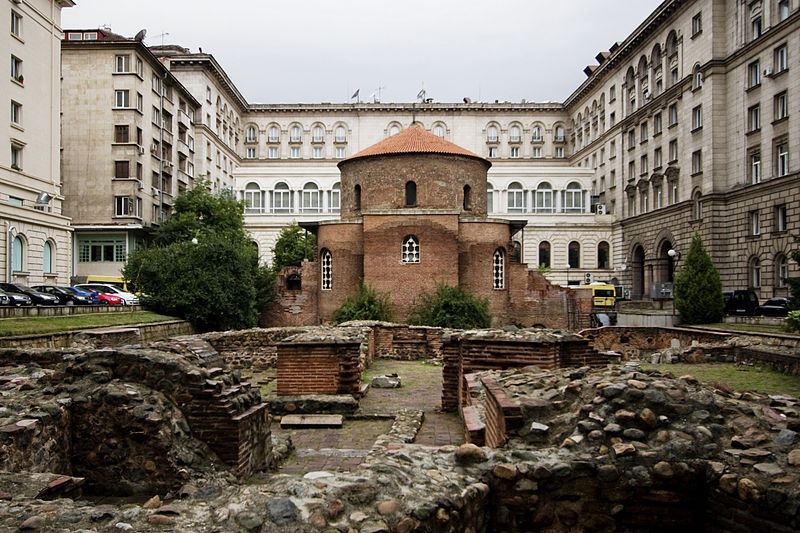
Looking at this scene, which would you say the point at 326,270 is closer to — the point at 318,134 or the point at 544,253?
the point at 544,253

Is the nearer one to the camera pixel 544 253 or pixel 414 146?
pixel 414 146

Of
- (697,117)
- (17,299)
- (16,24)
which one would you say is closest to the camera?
(17,299)

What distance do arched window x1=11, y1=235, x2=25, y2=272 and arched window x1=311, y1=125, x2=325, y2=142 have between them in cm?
4185

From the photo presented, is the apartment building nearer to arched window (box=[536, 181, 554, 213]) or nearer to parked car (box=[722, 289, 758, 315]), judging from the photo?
arched window (box=[536, 181, 554, 213])

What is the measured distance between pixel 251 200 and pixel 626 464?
2133 inches

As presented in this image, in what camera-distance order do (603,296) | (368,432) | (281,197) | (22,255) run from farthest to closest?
(281,197) < (603,296) < (22,255) < (368,432)

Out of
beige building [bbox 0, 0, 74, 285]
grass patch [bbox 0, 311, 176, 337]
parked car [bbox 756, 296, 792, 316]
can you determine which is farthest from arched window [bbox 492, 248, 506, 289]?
beige building [bbox 0, 0, 74, 285]

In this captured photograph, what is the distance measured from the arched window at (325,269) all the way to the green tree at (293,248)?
453 inches

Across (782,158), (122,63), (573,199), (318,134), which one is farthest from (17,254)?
(318,134)

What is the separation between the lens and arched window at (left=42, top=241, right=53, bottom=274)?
3156 centimetres

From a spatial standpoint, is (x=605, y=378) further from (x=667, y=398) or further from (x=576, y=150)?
(x=576, y=150)

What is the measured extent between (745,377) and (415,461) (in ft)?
33.6

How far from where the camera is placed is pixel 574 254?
173 feet

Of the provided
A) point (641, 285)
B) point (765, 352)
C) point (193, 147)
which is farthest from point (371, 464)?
point (193, 147)
